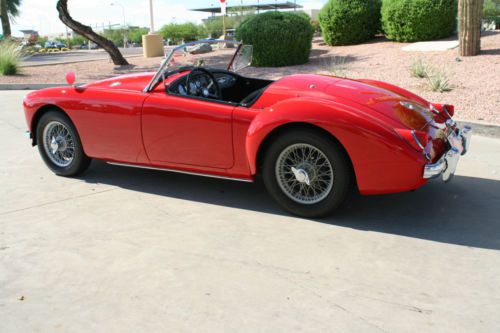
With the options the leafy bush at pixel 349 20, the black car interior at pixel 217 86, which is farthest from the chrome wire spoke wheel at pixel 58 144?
the leafy bush at pixel 349 20

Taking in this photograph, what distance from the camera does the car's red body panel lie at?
12.1 ft

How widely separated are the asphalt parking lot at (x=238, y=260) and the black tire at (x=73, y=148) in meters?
0.17

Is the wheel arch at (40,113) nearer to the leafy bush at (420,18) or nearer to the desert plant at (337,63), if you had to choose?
the desert plant at (337,63)

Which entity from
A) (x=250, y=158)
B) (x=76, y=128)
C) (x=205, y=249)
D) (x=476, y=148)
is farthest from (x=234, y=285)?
(x=476, y=148)

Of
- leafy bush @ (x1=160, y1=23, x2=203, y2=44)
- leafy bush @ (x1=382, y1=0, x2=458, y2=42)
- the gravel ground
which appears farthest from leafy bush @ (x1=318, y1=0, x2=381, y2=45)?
leafy bush @ (x1=160, y1=23, x2=203, y2=44)

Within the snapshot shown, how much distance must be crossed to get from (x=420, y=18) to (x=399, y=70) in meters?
3.77

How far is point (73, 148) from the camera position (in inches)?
202

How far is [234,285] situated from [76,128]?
2.70m

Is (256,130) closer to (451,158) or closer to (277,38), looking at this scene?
(451,158)

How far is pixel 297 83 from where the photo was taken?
14.9 feet

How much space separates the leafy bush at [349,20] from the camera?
16.3 meters

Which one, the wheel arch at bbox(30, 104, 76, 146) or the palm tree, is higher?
the palm tree

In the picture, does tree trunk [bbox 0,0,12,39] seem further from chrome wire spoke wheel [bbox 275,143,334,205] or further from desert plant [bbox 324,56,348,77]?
chrome wire spoke wheel [bbox 275,143,334,205]

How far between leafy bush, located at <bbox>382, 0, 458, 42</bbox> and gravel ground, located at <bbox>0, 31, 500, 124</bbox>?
1.59ft
